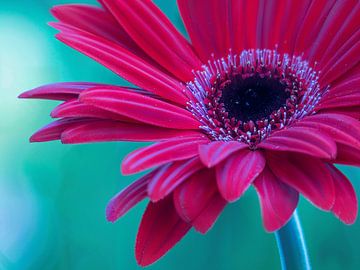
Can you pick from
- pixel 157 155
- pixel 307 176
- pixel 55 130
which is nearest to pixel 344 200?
pixel 307 176

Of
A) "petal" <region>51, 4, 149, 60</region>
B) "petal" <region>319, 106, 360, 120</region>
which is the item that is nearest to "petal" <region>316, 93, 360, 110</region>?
"petal" <region>319, 106, 360, 120</region>

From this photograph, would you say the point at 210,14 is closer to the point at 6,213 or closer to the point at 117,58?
the point at 117,58

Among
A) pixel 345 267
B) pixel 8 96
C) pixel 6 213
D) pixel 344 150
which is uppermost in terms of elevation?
pixel 8 96

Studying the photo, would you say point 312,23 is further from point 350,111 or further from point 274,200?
point 274,200

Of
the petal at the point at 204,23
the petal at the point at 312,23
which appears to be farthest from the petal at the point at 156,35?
the petal at the point at 312,23

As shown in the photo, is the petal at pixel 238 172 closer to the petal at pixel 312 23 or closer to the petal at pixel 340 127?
the petal at pixel 340 127

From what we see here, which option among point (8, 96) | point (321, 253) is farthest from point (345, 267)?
point (8, 96)

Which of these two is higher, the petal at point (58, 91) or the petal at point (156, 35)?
the petal at point (156, 35)

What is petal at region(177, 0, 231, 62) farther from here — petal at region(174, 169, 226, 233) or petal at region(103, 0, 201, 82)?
petal at region(174, 169, 226, 233)
